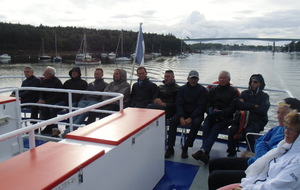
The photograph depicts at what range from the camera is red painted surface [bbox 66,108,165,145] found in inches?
87.9

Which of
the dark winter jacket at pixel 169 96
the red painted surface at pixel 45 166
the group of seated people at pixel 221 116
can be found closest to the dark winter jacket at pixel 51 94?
the group of seated people at pixel 221 116

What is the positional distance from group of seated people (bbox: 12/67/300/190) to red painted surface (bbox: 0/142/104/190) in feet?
3.94

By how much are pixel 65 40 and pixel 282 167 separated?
82.3 m

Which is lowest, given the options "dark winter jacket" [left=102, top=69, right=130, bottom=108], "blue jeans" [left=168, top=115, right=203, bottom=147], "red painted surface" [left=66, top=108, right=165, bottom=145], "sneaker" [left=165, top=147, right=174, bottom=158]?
"sneaker" [left=165, top=147, right=174, bottom=158]

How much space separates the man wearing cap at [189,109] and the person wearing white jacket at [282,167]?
75.2 inches

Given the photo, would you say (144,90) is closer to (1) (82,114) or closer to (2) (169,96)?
(2) (169,96)

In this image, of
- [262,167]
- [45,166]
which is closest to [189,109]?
[262,167]

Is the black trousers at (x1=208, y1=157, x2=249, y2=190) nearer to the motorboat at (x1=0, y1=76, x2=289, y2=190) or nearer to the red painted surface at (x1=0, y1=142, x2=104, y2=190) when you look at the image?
the motorboat at (x1=0, y1=76, x2=289, y2=190)

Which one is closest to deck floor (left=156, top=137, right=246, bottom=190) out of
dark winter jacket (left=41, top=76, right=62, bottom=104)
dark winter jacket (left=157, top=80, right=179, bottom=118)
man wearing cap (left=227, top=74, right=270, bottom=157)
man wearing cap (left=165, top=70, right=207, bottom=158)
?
man wearing cap (left=165, top=70, right=207, bottom=158)

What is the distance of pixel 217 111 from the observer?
12.7ft

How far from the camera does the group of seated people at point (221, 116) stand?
1.90 metres

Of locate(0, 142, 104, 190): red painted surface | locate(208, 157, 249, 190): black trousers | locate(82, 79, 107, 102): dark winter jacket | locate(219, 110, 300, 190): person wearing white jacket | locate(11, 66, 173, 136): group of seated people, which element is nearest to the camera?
locate(0, 142, 104, 190): red painted surface

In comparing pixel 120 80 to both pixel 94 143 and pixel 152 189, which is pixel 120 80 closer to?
pixel 152 189

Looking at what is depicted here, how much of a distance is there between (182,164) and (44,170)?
248 cm
